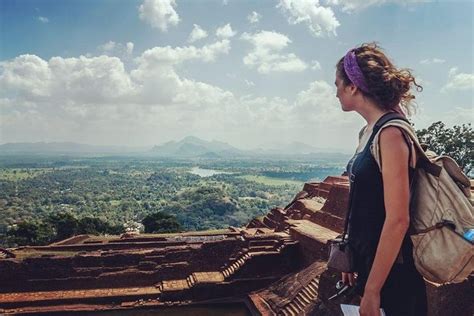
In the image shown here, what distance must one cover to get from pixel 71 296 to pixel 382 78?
11243 mm

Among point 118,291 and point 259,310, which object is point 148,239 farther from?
point 259,310

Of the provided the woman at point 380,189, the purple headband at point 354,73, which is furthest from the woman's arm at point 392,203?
the purple headband at point 354,73

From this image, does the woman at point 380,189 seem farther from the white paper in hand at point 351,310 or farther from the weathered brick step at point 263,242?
the weathered brick step at point 263,242

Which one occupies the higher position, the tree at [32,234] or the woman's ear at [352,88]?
the woman's ear at [352,88]

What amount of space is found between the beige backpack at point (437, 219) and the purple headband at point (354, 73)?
258mm

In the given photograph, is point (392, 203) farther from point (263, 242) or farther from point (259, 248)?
point (263, 242)

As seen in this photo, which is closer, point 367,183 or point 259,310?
point 367,183

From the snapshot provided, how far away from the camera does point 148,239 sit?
1619 cm

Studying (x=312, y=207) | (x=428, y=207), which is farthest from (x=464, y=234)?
(x=312, y=207)

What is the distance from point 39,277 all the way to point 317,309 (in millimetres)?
7459

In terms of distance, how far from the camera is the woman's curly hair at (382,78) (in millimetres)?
2162

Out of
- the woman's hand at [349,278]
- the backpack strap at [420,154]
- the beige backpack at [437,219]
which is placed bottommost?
the woman's hand at [349,278]

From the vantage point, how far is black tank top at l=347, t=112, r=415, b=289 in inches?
83.2

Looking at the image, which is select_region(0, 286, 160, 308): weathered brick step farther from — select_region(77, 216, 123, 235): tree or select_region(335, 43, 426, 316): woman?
select_region(77, 216, 123, 235): tree
